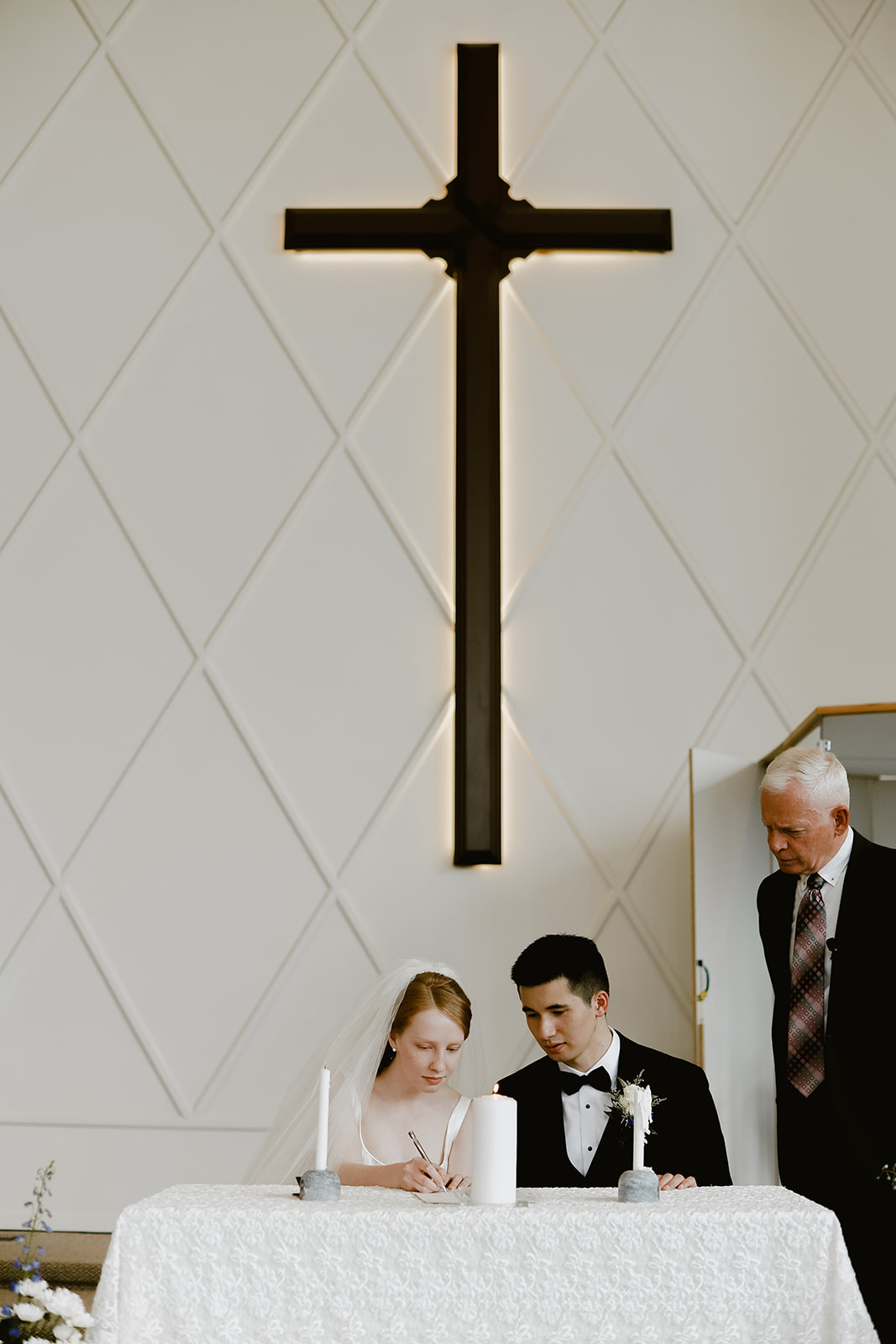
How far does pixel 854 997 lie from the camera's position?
8.21 ft

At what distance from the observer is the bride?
101 inches

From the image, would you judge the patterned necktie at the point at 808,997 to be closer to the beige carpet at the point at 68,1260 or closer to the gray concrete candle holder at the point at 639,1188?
the gray concrete candle holder at the point at 639,1188

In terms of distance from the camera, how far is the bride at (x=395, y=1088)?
257 centimetres

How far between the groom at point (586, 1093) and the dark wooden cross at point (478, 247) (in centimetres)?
111

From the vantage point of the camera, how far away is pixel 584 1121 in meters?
2.37

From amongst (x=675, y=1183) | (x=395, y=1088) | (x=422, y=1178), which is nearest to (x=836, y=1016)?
(x=675, y=1183)

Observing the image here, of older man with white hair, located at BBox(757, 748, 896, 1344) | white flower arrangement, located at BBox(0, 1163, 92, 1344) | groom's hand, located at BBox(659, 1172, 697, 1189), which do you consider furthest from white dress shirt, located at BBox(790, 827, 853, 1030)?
white flower arrangement, located at BBox(0, 1163, 92, 1344)

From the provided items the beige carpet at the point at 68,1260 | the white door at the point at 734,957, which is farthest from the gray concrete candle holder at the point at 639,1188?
the beige carpet at the point at 68,1260

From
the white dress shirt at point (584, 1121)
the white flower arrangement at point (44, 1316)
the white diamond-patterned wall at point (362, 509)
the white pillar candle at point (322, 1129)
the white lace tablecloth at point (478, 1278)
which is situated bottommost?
the white flower arrangement at point (44, 1316)

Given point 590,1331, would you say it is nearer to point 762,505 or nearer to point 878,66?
point 762,505

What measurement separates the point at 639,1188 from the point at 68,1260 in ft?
7.01

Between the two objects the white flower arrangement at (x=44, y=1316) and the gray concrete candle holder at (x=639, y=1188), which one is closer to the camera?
the white flower arrangement at (x=44, y=1316)

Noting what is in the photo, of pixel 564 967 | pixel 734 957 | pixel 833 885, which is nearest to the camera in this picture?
pixel 564 967

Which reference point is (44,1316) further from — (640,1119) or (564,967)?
(564,967)
